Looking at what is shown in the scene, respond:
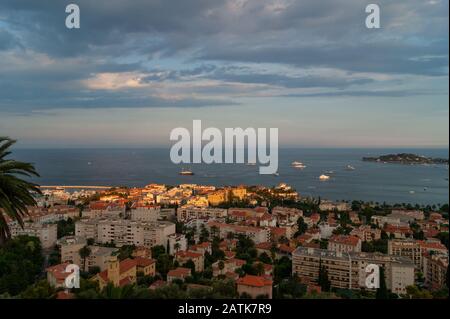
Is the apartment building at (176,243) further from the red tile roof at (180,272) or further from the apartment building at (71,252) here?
the red tile roof at (180,272)

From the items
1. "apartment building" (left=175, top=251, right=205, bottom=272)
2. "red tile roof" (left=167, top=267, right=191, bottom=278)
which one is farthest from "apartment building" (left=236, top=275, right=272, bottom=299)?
"apartment building" (left=175, top=251, right=205, bottom=272)

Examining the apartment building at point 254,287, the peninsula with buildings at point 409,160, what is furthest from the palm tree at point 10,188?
the peninsula with buildings at point 409,160

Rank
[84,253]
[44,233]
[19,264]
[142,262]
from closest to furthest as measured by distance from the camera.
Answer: [19,264], [142,262], [84,253], [44,233]

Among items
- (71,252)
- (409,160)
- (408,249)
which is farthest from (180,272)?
(409,160)

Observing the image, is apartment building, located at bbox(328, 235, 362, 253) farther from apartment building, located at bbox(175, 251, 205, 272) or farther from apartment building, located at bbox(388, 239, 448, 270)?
apartment building, located at bbox(175, 251, 205, 272)

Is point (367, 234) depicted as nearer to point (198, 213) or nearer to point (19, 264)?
point (198, 213)
